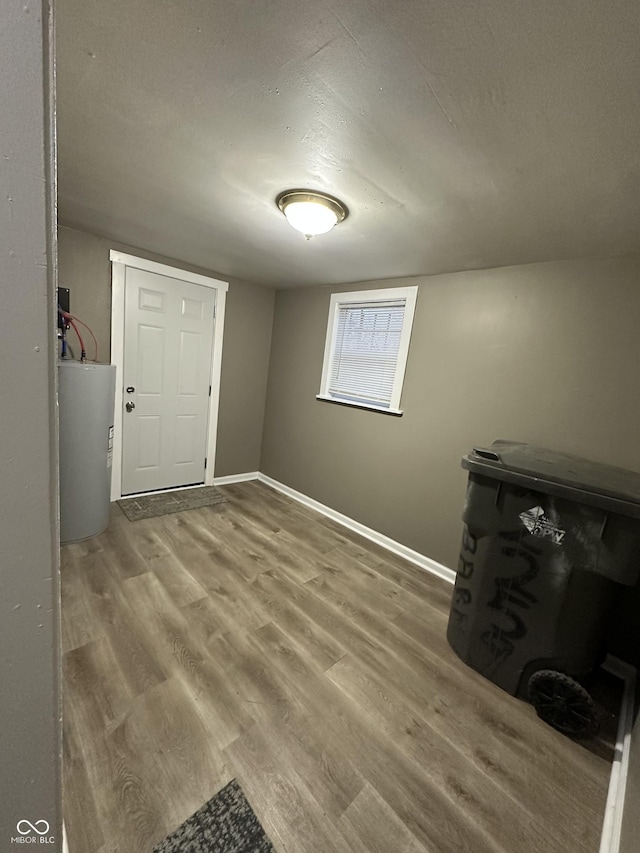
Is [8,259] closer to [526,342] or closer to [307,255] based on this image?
[307,255]

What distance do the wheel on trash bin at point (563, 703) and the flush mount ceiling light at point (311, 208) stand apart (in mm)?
2375

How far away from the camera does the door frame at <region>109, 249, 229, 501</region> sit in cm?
276

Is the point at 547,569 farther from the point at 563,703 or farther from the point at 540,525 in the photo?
the point at 563,703

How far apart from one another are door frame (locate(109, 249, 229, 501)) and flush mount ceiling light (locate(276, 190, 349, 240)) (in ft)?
5.76

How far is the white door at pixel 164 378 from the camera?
2.94m

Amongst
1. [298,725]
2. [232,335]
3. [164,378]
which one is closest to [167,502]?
[164,378]

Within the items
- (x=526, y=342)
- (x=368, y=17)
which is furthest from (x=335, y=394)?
(x=368, y=17)

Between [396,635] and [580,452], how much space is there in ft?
5.00

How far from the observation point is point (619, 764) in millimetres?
1289

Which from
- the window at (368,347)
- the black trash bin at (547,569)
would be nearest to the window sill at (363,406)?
the window at (368,347)

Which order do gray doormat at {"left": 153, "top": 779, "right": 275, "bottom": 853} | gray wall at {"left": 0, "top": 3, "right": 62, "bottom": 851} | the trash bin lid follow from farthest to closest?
the trash bin lid < gray doormat at {"left": 153, "top": 779, "right": 275, "bottom": 853} < gray wall at {"left": 0, "top": 3, "right": 62, "bottom": 851}

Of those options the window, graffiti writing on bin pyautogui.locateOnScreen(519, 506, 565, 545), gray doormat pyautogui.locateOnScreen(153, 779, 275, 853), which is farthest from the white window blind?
gray doormat pyautogui.locateOnScreen(153, 779, 275, 853)

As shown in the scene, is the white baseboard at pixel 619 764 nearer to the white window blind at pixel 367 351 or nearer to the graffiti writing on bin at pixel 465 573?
the graffiti writing on bin at pixel 465 573

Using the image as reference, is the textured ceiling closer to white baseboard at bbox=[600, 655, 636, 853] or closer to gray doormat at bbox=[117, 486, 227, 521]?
white baseboard at bbox=[600, 655, 636, 853]
